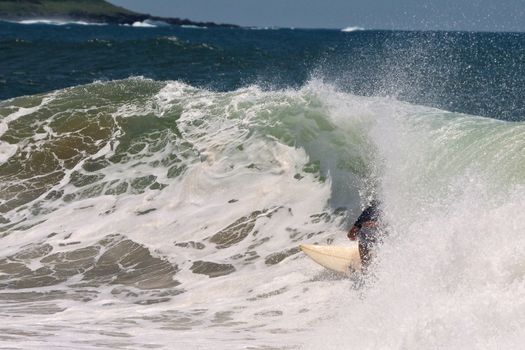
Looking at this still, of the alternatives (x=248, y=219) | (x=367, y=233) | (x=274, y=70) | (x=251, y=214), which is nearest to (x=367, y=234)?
(x=367, y=233)

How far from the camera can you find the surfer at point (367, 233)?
1016 cm

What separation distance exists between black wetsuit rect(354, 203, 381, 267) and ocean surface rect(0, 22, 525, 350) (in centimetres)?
17

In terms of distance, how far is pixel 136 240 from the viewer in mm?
12773

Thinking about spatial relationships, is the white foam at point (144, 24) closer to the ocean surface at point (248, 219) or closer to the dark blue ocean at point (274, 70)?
the dark blue ocean at point (274, 70)

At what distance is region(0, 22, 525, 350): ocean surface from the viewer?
328 inches

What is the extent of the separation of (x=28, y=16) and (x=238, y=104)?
115353mm

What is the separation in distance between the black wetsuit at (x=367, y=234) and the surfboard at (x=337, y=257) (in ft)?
0.33

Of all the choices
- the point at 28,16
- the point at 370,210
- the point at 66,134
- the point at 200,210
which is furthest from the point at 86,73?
the point at 28,16

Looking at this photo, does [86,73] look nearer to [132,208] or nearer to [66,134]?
[66,134]

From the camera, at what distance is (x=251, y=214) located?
13188mm

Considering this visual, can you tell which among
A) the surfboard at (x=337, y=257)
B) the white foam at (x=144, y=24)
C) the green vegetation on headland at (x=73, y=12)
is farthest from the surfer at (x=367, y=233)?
the white foam at (x=144, y=24)

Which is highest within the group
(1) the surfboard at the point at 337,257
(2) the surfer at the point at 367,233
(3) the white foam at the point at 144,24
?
(3) the white foam at the point at 144,24

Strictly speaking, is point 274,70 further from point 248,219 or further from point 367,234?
point 367,234

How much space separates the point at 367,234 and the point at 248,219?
2.83 metres
